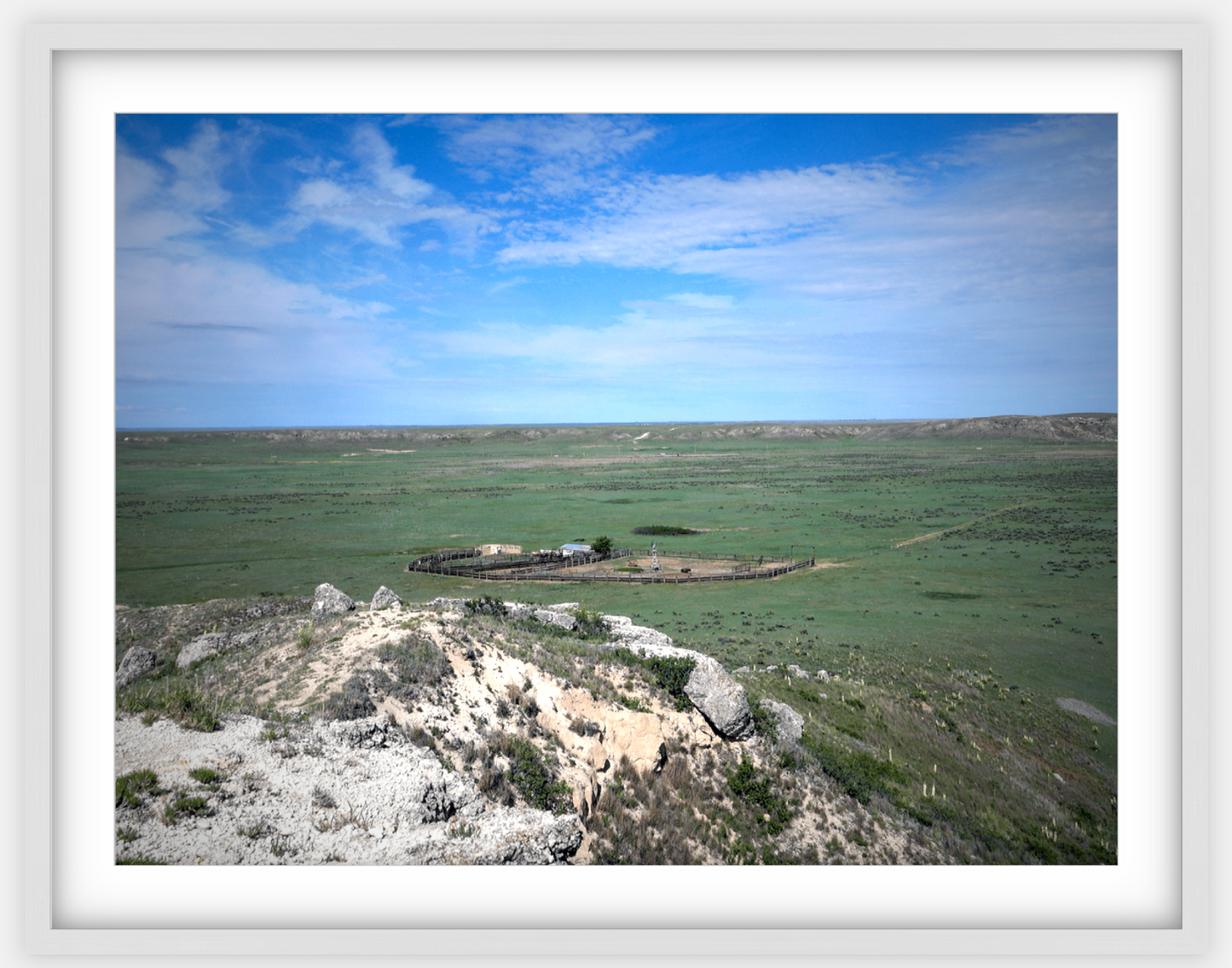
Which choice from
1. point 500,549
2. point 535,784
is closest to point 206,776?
Answer: point 535,784

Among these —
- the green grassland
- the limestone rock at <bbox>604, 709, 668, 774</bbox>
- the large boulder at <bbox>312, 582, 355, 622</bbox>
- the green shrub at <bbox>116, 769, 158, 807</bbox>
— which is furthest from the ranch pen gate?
the green shrub at <bbox>116, 769, 158, 807</bbox>

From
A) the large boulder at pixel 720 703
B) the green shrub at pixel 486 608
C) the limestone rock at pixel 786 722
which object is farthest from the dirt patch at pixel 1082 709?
the green shrub at pixel 486 608

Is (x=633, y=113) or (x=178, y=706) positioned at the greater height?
(x=633, y=113)

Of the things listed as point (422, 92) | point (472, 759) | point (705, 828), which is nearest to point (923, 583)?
point (705, 828)

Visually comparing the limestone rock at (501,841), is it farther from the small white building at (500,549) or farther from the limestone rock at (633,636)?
the small white building at (500,549)

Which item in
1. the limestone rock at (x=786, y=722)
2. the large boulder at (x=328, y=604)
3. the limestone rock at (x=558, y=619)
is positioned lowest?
the limestone rock at (x=786, y=722)

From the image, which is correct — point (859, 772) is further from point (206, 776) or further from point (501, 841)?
point (206, 776)
